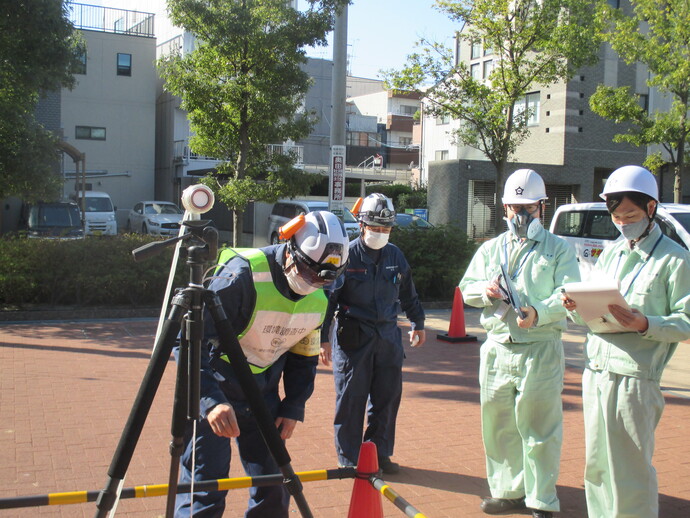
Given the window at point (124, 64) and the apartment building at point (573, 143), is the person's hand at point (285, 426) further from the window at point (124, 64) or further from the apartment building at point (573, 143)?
the window at point (124, 64)

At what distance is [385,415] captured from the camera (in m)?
5.42

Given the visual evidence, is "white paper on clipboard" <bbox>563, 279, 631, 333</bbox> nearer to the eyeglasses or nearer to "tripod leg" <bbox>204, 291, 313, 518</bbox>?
the eyeglasses

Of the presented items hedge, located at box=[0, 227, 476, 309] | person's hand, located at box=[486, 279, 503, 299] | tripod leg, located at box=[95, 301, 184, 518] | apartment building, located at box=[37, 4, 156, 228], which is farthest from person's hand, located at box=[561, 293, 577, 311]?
apartment building, located at box=[37, 4, 156, 228]

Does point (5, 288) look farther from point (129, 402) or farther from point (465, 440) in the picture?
point (465, 440)

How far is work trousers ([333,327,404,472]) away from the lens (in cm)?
529

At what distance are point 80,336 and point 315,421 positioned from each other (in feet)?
16.7

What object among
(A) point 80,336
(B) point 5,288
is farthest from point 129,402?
(B) point 5,288

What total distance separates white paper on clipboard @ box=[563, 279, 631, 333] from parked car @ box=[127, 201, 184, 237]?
2665 cm

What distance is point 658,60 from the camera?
19.5 meters

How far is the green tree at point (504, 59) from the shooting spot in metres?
17.6

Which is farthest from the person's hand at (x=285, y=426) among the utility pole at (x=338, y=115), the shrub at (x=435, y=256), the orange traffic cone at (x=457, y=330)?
the shrub at (x=435, y=256)

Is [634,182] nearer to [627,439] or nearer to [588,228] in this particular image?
[627,439]

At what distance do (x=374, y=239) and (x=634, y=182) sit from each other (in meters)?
2.07

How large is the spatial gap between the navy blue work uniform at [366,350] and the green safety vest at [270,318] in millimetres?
1740
